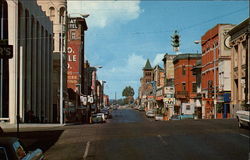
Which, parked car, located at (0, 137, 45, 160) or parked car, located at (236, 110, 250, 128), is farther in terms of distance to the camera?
parked car, located at (236, 110, 250, 128)

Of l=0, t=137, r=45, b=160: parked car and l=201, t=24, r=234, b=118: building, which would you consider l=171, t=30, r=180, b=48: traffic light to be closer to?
l=0, t=137, r=45, b=160: parked car

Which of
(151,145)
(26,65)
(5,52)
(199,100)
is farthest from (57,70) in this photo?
(151,145)

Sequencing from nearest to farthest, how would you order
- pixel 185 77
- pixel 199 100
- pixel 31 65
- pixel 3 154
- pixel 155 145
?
pixel 3 154, pixel 155 145, pixel 31 65, pixel 199 100, pixel 185 77

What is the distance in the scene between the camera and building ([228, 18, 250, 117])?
4497 cm

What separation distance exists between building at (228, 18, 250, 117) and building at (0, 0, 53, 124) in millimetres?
22549

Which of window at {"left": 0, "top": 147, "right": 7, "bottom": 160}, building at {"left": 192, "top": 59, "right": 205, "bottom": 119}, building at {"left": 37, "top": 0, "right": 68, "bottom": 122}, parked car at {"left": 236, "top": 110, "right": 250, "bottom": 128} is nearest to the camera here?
window at {"left": 0, "top": 147, "right": 7, "bottom": 160}

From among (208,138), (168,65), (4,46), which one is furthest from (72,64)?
(208,138)

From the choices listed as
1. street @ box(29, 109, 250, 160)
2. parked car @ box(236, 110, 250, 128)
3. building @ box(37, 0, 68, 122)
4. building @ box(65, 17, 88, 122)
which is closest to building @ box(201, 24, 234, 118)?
building @ box(37, 0, 68, 122)

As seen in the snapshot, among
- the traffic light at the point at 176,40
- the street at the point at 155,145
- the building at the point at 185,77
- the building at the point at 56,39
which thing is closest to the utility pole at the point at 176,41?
the traffic light at the point at 176,40

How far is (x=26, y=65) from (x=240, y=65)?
24.6 m

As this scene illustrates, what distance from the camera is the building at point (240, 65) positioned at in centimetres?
4497

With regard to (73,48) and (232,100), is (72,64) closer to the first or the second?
(73,48)

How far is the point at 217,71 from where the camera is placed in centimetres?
5819

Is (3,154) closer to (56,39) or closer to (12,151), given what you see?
(12,151)
